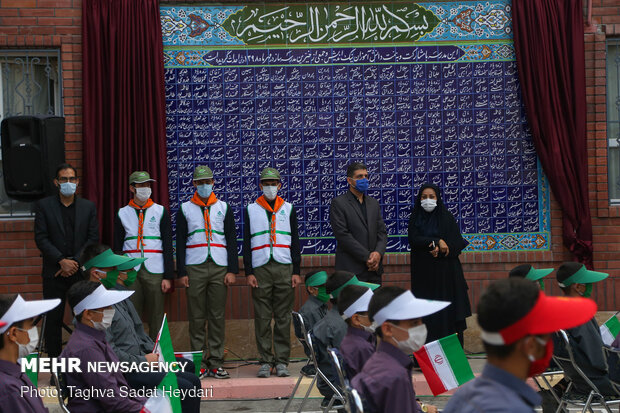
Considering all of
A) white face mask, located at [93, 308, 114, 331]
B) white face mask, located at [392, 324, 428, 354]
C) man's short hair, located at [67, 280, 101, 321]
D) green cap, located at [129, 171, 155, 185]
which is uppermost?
green cap, located at [129, 171, 155, 185]

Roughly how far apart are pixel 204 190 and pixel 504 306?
23.1ft

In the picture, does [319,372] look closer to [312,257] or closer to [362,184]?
[362,184]

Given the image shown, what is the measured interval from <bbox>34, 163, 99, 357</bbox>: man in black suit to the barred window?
4.13 feet

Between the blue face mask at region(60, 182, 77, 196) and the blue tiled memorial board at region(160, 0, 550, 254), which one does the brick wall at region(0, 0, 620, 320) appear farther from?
the blue face mask at region(60, 182, 77, 196)

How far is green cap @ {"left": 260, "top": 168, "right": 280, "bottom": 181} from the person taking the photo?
989 centimetres

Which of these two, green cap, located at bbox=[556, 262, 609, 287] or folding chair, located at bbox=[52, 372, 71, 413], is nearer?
folding chair, located at bbox=[52, 372, 71, 413]

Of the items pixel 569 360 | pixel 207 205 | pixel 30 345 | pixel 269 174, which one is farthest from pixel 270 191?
pixel 30 345

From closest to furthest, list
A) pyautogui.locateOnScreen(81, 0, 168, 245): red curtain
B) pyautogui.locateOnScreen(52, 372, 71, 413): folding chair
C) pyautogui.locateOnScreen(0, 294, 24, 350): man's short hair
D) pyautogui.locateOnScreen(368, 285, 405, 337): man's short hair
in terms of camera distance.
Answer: pyautogui.locateOnScreen(0, 294, 24, 350): man's short hair, pyautogui.locateOnScreen(368, 285, 405, 337): man's short hair, pyautogui.locateOnScreen(52, 372, 71, 413): folding chair, pyautogui.locateOnScreen(81, 0, 168, 245): red curtain

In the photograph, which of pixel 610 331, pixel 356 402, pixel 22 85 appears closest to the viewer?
pixel 356 402

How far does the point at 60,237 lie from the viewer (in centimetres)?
946

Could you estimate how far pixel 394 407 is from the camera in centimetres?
447

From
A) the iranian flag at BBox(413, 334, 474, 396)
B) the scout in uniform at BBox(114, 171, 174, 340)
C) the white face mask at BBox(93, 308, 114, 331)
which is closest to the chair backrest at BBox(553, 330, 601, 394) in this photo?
the iranian flag at BBox(413, 334, 474, 396)

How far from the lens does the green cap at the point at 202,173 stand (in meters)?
9.86

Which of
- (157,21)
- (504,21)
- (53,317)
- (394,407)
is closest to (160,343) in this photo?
(394,407)
